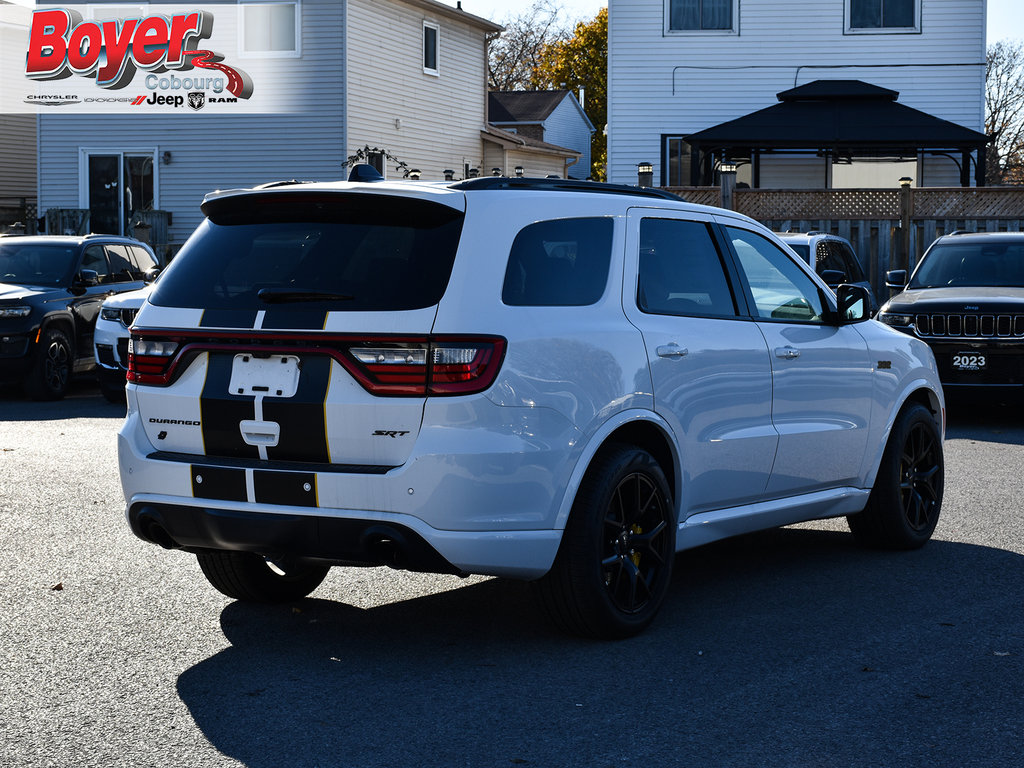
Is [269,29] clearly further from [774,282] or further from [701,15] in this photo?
[774,282]

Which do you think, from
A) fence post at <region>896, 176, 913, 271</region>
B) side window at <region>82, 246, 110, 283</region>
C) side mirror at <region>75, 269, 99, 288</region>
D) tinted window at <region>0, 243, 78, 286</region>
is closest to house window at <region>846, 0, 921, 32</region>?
fence post at <region>896, 176, 913, 271</region>

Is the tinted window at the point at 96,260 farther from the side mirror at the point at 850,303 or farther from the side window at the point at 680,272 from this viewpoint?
the side window at the point at 680,272

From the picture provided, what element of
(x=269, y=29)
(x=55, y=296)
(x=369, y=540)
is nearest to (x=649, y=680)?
(x=369, y=540)

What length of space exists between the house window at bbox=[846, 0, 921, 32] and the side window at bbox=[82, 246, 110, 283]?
62.3ft

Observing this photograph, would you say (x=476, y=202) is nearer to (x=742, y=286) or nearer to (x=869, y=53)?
(x=742, y=286)

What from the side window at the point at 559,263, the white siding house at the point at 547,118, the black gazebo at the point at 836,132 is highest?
the white siding house at the point at 547,118

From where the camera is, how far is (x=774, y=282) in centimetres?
707

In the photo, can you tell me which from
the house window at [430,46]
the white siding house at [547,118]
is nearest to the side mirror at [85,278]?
the house window at [430,46]

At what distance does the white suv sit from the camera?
512cm

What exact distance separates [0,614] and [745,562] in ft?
12.0

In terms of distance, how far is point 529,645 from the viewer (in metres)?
5.72

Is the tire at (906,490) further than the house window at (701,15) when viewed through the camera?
No

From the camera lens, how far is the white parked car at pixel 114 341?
1545 cm

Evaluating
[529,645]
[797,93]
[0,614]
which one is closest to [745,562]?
[529,645]
